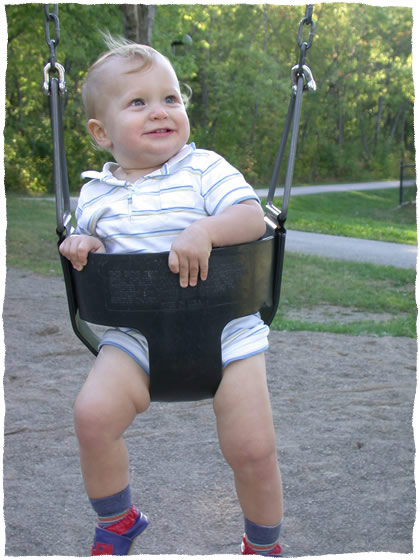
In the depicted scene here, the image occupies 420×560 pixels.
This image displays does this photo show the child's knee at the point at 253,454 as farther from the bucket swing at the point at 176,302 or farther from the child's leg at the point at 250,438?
the bucket swing at the point at 176,302

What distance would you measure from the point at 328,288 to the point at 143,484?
440cm

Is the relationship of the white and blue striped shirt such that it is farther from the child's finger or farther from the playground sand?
the playground sand

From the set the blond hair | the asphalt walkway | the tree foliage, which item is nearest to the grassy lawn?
the asphalt walkway

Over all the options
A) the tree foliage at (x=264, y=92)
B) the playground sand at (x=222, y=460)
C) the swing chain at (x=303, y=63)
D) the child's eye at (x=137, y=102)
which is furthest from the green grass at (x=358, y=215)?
the child's eye at (x=137, y=102)

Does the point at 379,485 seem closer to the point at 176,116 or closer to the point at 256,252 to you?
the point at 256,252

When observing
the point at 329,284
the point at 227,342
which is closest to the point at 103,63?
the point at 227,342

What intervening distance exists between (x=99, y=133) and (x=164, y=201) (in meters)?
0.33

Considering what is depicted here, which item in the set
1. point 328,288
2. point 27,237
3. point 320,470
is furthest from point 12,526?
point 27,237

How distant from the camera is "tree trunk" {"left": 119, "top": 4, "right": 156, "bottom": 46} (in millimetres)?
7164

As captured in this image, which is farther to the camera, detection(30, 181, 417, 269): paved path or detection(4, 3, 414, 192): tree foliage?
detection(4, 3, 414, 192): tree foliage

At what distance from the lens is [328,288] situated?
22.9 feet

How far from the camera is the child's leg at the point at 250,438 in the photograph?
5.87 ft

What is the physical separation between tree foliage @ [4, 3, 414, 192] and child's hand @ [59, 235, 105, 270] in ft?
32.0

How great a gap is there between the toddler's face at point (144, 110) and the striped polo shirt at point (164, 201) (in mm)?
64
